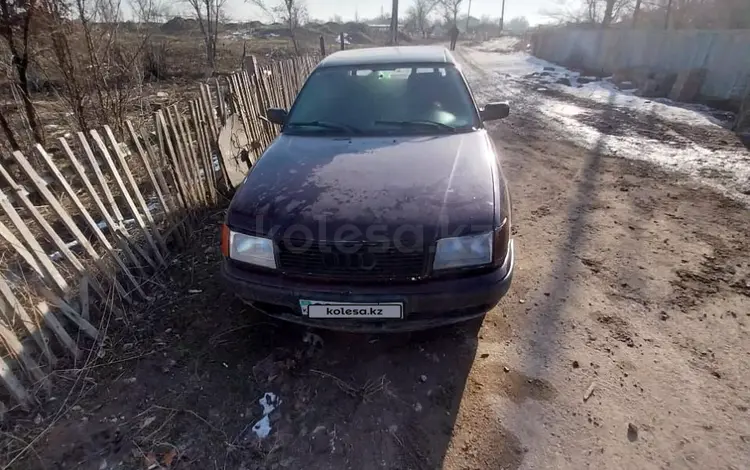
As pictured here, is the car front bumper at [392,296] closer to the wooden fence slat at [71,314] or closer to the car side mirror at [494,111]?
the wooden fence slat at [71,314]

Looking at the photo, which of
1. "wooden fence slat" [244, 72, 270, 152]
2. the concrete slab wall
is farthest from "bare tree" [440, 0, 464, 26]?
"wooden fence slat" [244, 72, 270, 152]

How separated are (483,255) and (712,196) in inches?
159

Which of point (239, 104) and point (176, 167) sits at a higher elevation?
point (239, 104)

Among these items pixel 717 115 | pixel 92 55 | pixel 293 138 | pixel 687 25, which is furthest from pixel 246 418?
pixel 687 25

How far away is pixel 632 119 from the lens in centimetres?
844

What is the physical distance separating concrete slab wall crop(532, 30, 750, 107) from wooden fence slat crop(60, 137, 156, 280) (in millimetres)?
11824

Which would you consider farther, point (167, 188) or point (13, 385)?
point (167, 188)

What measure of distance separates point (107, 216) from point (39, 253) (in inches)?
21.3

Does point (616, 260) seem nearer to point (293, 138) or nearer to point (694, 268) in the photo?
point (694, 268)

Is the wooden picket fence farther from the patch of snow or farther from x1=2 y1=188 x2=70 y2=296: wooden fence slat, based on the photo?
the patch of snow

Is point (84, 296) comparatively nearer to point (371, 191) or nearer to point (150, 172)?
point (150, 172)

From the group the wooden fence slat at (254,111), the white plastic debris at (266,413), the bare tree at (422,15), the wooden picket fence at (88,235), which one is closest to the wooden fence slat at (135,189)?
the wooden picket fence at (88,235)

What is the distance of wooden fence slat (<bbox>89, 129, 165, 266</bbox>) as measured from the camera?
2843 millimetres

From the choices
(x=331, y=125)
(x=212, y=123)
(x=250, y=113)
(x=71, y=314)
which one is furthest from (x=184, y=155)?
(x=250, y=113)
